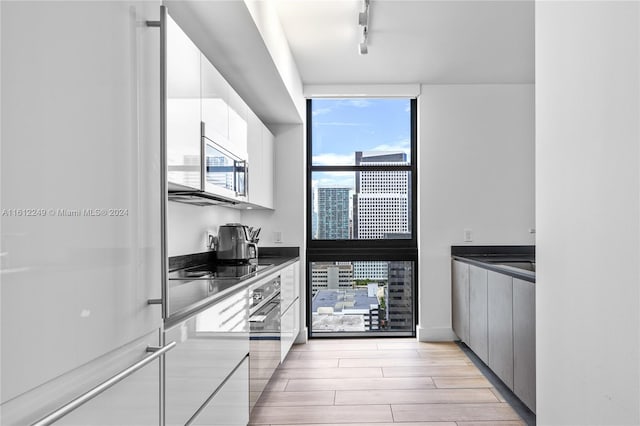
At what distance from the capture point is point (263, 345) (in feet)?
9.00

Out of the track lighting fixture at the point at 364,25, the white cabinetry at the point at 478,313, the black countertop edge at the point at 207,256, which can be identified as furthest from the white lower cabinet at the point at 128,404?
the white cabinetry at the point at 478,313

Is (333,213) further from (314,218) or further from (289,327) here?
(289,327)

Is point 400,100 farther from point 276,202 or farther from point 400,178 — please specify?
point 276,202

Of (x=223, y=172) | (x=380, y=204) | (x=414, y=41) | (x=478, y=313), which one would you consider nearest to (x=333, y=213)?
(x=380, y=204)

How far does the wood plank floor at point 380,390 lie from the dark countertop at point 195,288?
824 mm

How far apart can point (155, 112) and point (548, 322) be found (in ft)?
4.45

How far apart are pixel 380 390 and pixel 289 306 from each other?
992 millimetres

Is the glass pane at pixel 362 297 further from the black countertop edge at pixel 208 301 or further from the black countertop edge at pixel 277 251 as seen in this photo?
the black countertop edge at pixel 208 301

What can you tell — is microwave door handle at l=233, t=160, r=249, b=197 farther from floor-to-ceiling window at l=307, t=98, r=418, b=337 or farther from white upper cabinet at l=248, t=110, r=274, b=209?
floor-to-ceiling window at l=307, t=98, r=418, b=337

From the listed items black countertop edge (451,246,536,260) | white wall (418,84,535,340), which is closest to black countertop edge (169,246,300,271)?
white wall (418,84,535,340)

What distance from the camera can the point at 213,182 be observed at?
7.87 feet

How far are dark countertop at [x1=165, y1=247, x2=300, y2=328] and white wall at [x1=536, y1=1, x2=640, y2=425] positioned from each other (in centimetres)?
116

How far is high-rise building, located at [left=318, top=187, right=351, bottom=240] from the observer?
190 inches

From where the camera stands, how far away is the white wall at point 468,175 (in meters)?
4.61
